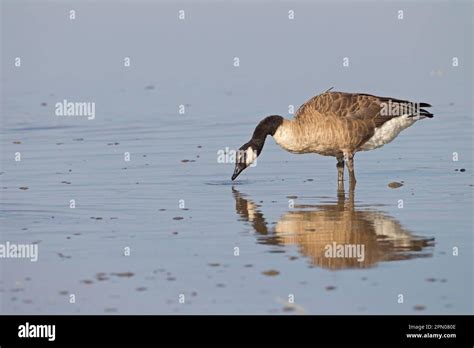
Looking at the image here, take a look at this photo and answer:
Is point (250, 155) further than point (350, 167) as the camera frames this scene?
No

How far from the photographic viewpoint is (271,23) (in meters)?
33.6

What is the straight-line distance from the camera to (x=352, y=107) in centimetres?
1602

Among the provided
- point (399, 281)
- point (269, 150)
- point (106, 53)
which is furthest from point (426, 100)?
point (399, 281)

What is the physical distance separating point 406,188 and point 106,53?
16715mm

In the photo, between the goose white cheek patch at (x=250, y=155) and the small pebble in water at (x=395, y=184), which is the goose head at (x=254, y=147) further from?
the small pebble in water at (x=395, y=184)

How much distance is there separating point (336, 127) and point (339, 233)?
3.44m

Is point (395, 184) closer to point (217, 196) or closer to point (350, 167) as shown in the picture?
point (350, 167)

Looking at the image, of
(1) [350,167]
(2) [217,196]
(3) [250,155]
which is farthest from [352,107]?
(2) [217,196]

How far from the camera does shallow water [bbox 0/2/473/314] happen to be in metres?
10.4

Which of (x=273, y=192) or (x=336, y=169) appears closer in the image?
(x=273, y=192)

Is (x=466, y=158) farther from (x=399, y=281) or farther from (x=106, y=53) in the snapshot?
(x=106, y=53)

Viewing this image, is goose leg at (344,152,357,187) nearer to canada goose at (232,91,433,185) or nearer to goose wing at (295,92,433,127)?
canada goose at (232,91,433,185)

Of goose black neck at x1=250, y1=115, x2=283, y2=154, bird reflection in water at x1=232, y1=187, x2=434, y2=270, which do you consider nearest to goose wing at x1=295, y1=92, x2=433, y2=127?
goose black neck at x1=250, y1=115, x2=283, y2=154

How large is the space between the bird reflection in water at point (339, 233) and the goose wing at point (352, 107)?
1.72 m
